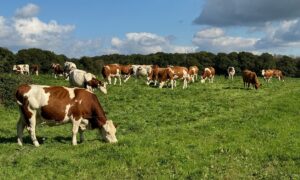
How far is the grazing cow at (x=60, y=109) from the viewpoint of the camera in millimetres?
17688

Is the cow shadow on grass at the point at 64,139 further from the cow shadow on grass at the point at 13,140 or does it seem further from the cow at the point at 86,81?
the cow at the point at 86,81

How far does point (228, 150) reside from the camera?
15445 millimetres

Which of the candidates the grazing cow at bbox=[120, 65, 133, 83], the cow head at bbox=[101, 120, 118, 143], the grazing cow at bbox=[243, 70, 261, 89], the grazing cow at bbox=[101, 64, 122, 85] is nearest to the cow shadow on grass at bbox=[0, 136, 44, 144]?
the cow head at bbox=[101, 120, 118, 143]

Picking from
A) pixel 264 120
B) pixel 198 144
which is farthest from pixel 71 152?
pixel 264 120

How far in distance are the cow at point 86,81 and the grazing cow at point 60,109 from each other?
46.9 ft

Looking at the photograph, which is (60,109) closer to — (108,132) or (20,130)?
(20,130)

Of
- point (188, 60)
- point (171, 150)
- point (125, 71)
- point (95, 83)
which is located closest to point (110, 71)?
point (125, 71)

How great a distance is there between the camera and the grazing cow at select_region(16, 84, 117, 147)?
A: 17.7 meters

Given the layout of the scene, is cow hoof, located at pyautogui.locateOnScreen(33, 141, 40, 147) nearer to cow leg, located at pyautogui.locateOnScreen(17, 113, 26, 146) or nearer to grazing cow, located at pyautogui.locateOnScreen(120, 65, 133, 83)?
cow leg, located at pyautogui.locateOnScreen(17, 113, 26, 146)

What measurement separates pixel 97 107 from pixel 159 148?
12.2 feet

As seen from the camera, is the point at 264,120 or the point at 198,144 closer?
the point at 198,144

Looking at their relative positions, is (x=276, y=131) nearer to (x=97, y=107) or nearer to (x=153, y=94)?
(x=97, y=107)

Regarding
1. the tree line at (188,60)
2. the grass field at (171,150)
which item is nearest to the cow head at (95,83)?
the grass field at (171,150)

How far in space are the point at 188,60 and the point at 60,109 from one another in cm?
9688
